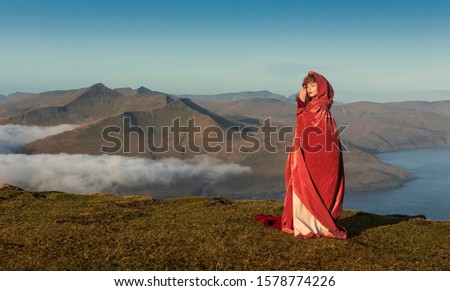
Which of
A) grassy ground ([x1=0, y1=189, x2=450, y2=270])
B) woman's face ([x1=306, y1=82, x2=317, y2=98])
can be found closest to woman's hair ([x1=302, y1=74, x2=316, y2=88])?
woman's face ([x1=306, y1=82, x2=317, y2=98])

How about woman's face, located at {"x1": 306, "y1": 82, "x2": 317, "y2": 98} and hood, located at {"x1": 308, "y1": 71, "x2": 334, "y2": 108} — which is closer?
hood, located at {"x1": 308, "y1": 71, "x2": 334, "y2": 108}

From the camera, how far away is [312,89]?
17219 millimetres

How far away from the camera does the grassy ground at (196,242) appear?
41.7 feet

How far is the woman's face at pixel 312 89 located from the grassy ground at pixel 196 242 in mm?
5679

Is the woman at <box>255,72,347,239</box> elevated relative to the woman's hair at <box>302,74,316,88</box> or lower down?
lower down

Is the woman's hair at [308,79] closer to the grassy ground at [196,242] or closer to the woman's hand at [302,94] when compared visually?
the woman's hand at [302,94]

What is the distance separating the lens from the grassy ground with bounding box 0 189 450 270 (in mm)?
12719

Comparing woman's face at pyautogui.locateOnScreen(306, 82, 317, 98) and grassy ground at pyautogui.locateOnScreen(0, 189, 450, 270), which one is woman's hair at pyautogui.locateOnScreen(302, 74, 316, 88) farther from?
grassy ground at pyautogui.locateOnScreen(0, 189, 450, 270)

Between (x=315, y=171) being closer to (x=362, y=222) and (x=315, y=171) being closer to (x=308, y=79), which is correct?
(x=308, y=79)

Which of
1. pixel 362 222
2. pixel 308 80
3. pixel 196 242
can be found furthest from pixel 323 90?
pixel 362 222

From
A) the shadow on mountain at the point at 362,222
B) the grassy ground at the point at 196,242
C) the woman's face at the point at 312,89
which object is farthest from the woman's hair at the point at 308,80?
the shadow on mountain at the point at 362,222

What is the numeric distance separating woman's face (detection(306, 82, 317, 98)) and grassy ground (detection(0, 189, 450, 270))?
5679mm
